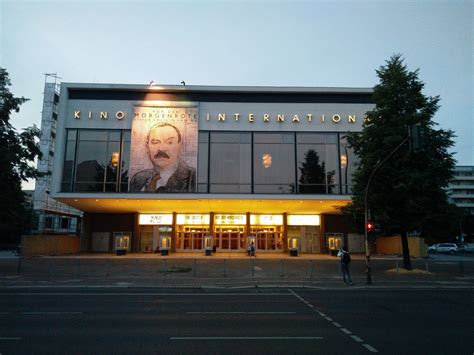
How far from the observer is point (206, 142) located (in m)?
40.8

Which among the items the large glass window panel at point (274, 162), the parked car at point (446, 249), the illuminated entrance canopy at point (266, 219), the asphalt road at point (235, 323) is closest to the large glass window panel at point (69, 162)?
the large glass window panel at point (274, 162)

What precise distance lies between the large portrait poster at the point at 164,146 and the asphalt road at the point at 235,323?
75.8 feet

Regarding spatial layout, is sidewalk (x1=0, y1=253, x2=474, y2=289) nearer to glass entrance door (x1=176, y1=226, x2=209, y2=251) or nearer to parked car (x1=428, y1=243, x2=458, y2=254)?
glass entrance door (x1=176, y1=226, x2=209, y2=251)

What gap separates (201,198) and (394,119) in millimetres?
19927

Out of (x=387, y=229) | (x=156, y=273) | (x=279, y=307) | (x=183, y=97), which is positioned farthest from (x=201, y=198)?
(x=279, y=307)

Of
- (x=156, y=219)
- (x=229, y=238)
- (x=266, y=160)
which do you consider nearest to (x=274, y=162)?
(x=266, y=160)

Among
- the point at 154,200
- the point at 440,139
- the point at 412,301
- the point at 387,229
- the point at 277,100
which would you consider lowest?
the point at 412,301

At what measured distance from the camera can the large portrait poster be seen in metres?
39.7

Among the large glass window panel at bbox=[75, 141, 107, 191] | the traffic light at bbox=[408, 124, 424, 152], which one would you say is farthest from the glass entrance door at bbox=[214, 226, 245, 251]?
the traffic light at bbox=[408, 124, 424, 152]

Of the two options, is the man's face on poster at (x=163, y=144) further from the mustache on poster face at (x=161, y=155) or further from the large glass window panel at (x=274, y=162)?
the large glass window panel at (x=274, y=162)

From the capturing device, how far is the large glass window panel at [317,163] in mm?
40250

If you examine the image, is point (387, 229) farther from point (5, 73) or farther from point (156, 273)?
point (5, 73)

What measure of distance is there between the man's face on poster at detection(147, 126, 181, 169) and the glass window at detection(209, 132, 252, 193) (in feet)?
12.8

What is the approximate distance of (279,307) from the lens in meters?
13.4
